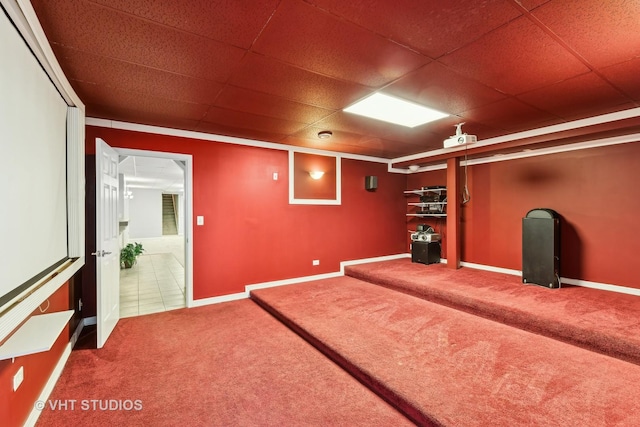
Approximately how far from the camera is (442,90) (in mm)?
2830

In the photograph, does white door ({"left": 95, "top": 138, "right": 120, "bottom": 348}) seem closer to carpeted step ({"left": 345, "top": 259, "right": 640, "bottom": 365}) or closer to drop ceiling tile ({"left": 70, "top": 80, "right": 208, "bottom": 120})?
drop ceiling tile ({"left": 70, "top": 80, "right": 208, "bottom": 120})

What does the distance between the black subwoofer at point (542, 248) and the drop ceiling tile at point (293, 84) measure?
133 inches

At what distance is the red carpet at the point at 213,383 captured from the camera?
2.00 m

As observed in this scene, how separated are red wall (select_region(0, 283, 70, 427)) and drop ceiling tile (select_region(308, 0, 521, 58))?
2718 mm

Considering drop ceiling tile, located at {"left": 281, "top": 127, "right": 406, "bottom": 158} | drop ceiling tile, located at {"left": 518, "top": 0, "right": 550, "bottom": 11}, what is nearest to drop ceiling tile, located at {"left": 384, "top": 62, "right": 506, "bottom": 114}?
drop ceiling tile, located at {"left": 518, "top": 0, "right": 550, "bottom": 11}

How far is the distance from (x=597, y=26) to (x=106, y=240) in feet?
14.9

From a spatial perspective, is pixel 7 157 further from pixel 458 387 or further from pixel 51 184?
pixel 458 387

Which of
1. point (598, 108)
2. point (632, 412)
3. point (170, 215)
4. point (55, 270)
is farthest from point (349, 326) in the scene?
point (170, 215)

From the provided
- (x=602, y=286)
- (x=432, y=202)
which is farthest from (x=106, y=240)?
(x=602, y=286)

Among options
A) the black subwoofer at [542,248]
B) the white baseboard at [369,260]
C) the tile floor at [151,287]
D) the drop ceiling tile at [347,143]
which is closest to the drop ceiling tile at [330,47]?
the drop ceiling tile at [347,143]

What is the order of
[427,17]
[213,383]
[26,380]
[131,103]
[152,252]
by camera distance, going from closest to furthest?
[427,17], [26,380], [213,383], [131,103], [152,252]

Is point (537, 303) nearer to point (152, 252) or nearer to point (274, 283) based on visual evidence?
point (274, 283)

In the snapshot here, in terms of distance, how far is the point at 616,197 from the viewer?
4082mm

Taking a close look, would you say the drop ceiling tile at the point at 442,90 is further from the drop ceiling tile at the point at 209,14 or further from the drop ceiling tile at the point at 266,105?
the drop ceiling tile at the point at 209,14
